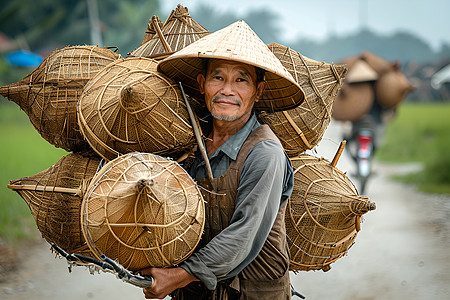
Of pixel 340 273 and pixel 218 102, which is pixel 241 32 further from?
pixel 340 273

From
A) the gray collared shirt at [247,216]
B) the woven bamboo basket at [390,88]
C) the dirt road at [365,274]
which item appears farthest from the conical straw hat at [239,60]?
the woven bamboo basket at [390,88]

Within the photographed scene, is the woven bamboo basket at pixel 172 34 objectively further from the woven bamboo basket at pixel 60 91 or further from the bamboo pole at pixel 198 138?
the bamboo pole at pixel 198 138

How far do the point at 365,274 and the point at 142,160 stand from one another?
4185mm

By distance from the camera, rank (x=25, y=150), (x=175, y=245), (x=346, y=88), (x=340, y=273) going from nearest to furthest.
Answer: (x=175, y=245) → (x=340, y=273) → (x=346, y=88) → (x=25, y=150)

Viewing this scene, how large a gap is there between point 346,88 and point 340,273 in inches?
113

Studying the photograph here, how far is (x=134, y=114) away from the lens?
2.12m

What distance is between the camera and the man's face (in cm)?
224

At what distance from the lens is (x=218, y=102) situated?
2264mm

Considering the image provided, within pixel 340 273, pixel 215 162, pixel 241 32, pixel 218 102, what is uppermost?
pixel 241 32

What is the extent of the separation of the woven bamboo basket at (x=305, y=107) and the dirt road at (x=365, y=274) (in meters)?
1.58

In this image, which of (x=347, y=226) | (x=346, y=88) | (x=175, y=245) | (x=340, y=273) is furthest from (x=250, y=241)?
(x=346, y=88)

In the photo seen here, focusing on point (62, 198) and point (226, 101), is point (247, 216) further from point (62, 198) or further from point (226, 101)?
point (62, 198)

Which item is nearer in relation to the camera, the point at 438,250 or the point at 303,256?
the point at 303,256

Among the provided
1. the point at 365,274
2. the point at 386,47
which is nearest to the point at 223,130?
the point at 365,274
